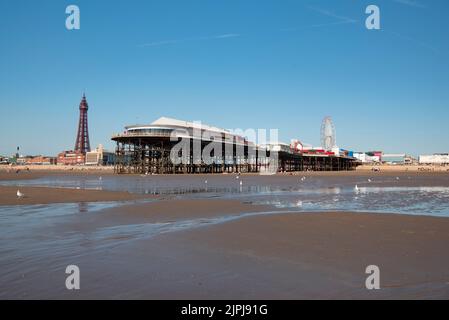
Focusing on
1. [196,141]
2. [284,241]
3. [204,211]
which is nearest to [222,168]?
[196,141]

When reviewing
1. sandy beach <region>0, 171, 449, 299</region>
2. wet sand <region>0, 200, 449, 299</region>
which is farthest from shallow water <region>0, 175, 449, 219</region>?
wet sand <region>0, 200, 449, 299</region>

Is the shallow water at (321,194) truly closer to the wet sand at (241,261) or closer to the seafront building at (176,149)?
the wet sand at (241,261)

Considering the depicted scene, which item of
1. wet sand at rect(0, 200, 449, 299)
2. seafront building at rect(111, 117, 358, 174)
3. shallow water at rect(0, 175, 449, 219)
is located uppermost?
seafront building at rect(111, 117, 358, 174)

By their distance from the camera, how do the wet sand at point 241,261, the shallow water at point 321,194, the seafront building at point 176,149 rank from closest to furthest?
the wet sand at point 241,261, the shallow water at point 321,194, the seafront building at point 176,149

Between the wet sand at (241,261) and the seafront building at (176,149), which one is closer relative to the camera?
the wet sand at (241,261)

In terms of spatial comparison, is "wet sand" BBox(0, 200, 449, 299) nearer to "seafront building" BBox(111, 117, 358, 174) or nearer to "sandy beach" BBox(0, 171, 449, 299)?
"sandy beach" BBox(0, 171, 449, 299)

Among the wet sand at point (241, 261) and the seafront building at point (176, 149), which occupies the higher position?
the seafront building at point (176, 149)

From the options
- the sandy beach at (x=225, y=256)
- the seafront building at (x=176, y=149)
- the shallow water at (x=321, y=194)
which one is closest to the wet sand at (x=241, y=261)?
the sandy beach at (x=225, y=256)

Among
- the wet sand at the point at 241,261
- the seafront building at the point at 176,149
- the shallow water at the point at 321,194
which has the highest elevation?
the seafront building at the point at 176,149

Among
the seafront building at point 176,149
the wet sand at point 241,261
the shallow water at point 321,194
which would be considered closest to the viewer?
the wet sand at point 241,261

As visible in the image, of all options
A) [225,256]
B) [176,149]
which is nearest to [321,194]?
[225,256]

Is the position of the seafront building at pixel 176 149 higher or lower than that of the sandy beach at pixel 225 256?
higher

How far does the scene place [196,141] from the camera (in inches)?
3467

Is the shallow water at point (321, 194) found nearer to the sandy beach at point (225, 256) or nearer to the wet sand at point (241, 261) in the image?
the sandy beach at point (225, 256)
